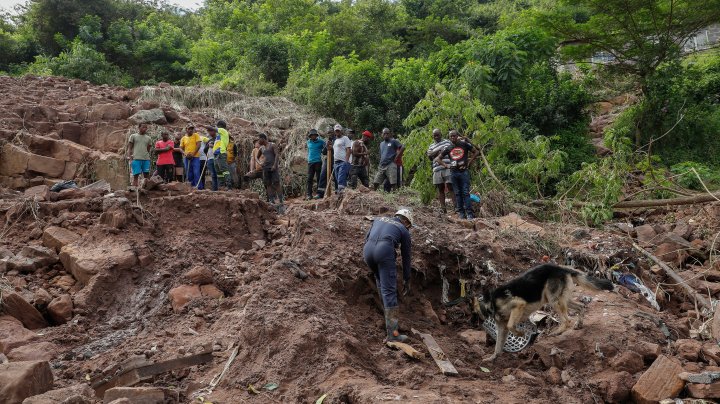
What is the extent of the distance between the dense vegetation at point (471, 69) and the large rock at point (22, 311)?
6.87 meters

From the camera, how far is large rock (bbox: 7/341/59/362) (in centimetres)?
641

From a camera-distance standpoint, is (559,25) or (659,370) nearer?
(659,370)

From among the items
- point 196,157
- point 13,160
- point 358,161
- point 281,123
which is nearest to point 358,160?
point 358,161

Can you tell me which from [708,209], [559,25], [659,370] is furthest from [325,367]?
[559,25]

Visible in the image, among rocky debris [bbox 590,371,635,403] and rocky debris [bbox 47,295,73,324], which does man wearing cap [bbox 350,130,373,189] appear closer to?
rocky debris [bbox 47,295,73,324]

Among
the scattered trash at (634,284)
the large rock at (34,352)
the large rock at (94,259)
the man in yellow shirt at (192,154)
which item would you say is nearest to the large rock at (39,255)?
the large rock at (94,259)

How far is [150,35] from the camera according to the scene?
26.7m

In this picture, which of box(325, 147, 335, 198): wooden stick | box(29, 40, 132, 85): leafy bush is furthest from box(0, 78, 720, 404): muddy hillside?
box(29, 40, 132, 85): leafy bush

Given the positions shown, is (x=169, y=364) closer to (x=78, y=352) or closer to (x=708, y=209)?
(x=78, y=352)

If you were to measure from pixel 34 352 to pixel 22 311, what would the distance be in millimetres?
1036

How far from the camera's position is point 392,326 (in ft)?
20.9

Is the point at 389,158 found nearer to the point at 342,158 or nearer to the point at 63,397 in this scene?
the point at 342,158

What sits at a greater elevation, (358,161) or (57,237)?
(358,161)

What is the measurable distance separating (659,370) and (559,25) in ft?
46.9
